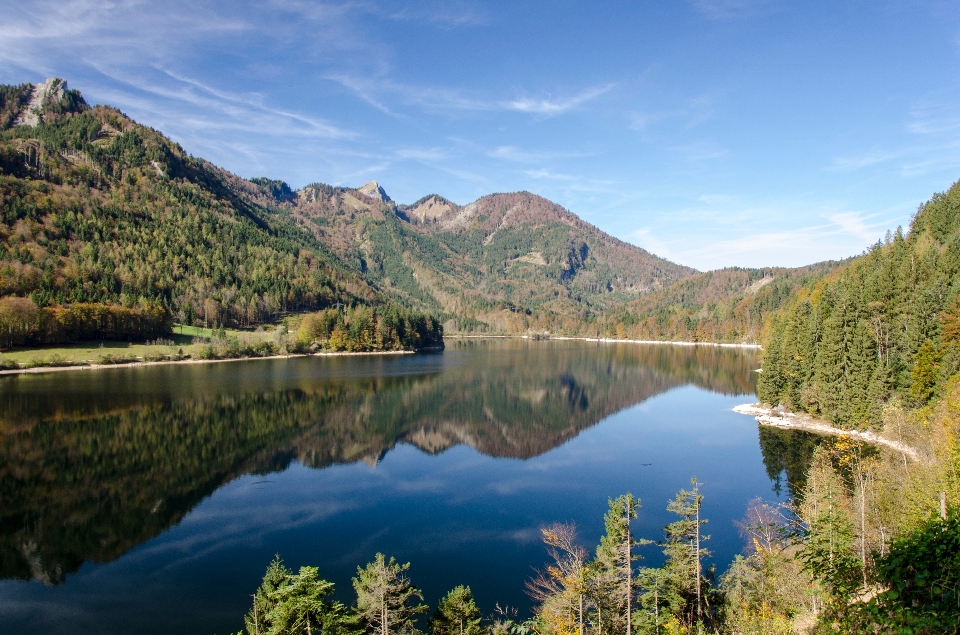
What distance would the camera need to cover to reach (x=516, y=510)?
129 feet

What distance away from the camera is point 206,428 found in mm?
57344

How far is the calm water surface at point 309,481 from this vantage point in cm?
2753

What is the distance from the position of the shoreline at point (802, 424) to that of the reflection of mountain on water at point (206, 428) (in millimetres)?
19467

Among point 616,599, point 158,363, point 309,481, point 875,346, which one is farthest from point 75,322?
point 875,346

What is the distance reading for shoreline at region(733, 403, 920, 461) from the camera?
156 ft

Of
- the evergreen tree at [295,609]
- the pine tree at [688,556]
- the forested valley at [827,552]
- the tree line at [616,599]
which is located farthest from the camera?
the pine tree at [688,556]

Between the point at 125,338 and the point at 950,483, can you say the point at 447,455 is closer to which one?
the point at 950,483

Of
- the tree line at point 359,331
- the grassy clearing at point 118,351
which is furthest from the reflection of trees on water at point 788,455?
the grassy clearing at point 118,351

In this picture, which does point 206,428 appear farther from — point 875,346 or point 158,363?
point 875,346

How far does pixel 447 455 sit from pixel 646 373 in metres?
75.6

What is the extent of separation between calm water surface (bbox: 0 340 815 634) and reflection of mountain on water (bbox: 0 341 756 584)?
257 mm

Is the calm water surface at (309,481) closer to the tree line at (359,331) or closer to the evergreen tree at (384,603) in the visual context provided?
the evergreen tree at (384,603)

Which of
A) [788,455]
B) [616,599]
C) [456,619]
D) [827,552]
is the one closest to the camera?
[827,552]

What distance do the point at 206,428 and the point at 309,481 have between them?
764 inches
